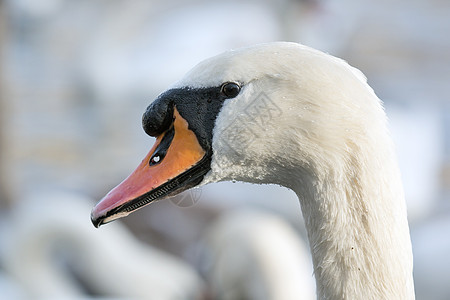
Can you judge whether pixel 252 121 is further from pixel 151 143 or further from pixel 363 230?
pixel 151 143

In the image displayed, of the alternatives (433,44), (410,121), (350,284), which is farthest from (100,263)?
(433,44)

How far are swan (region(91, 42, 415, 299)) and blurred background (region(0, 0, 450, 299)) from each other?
0.28 m

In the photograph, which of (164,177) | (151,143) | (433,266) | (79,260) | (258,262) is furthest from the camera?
(151,143)

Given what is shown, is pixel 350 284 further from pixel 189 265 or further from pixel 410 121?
pixel 410 121

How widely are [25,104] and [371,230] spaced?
8.53 m

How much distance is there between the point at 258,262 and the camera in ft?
14.0

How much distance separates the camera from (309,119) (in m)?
1.69

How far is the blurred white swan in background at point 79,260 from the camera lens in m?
5.47

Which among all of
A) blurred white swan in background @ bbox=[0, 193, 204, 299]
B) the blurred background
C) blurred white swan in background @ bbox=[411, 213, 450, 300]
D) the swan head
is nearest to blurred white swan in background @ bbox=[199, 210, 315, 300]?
the blurred background

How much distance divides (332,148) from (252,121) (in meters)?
0.18

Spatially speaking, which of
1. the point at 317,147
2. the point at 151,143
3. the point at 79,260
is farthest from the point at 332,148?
the point at 151,143

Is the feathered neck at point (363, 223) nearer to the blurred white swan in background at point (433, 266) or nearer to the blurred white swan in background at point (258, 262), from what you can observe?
the blurred white swan in background at point (258, 262)

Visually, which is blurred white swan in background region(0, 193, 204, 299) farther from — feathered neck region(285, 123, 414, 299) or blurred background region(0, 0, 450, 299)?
feathered neck region(285, 123, 414, 299)

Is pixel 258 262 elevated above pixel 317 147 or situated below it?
above
